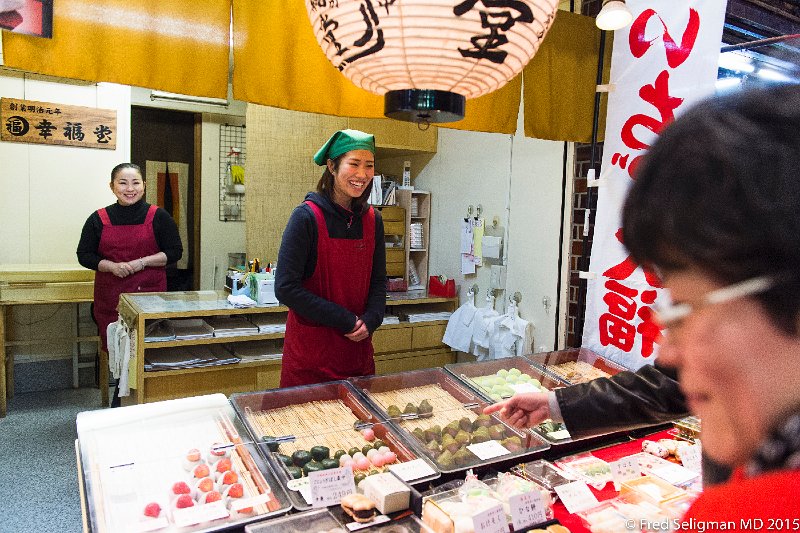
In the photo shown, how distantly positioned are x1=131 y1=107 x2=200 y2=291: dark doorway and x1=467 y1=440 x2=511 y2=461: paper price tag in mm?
5177

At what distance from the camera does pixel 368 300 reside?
2615 millimetres

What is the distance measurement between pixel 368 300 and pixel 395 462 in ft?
3.20

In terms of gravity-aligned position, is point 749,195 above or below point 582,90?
below

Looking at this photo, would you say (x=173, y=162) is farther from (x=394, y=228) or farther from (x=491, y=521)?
(x=491, y=521)

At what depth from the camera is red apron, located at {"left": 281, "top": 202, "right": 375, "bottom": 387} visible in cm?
244

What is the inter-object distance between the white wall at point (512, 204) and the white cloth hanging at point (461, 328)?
0.15 metres

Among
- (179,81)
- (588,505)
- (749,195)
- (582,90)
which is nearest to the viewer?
(749,195)

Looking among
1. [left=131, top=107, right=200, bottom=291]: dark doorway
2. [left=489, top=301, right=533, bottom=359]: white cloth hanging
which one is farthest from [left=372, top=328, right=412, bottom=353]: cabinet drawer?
[left=131, top=107, right=200, bottom=291]: dark doorway

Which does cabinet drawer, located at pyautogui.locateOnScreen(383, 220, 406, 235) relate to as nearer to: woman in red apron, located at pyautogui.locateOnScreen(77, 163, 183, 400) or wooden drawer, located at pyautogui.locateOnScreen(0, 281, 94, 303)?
woman in red apron, located at pyautogui.locateOnScreen(77, 163, 183, 400)

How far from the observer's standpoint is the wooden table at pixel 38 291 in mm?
4242

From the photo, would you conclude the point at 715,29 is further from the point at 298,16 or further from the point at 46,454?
the point at 46,454

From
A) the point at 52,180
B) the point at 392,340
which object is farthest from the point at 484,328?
the point at 52,180

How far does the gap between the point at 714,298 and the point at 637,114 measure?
2.55 metres

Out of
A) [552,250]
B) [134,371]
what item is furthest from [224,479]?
[552,250]
